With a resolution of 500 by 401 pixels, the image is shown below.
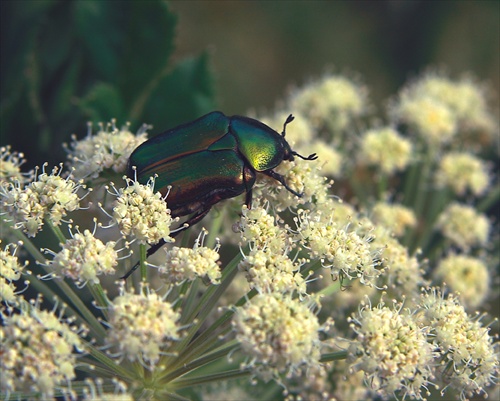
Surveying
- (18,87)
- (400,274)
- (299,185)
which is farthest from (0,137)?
(400,274)

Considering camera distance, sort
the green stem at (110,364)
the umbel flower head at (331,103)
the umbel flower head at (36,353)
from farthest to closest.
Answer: the umbel flower head at (331,103) → the green stem at (110,364) → the umbel flower head at (36,353)

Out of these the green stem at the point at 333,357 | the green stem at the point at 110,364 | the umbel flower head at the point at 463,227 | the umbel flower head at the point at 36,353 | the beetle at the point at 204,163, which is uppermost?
the umbel flower head at the point at 463,227

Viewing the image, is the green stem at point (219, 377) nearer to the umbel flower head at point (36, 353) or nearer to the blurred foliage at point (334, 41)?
the umbel flower head at point (36, 353)

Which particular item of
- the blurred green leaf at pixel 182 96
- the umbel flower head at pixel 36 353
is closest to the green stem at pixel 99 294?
the umbel flower head at pixel 36 353

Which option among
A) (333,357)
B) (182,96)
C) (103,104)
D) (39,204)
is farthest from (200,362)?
(182,96)

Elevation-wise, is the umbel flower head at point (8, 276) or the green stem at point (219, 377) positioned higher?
the umbel flower head at point (8, 276)

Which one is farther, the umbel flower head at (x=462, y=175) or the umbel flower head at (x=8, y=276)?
the umbel flower head at (x=462, y=175)

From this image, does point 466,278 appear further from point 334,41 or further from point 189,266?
point 334,41
